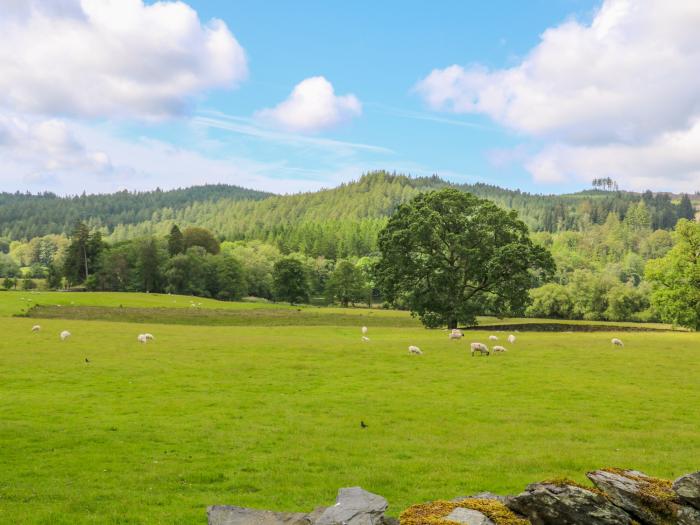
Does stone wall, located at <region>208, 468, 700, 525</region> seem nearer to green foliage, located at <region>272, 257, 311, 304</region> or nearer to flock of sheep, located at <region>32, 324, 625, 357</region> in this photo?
flock of sheep, located at <region>32, 324, 625, 357</region>

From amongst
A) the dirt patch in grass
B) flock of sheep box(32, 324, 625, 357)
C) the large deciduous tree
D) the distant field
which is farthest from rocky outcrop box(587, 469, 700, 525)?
the dirt patch in grass

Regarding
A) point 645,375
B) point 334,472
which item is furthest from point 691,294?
point 334,472

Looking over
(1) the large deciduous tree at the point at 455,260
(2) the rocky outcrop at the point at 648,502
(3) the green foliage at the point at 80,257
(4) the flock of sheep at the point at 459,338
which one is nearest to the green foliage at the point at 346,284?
(3) the green foliage at the point at 80,257

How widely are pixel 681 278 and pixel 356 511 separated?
78.0 m

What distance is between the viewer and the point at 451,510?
28.8 ft

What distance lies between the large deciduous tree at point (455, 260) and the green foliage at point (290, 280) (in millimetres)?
75332

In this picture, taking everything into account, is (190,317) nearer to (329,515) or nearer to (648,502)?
(329,515)

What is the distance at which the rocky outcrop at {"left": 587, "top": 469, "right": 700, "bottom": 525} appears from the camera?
29.0ft

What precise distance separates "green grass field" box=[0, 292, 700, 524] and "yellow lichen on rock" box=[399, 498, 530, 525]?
3.69m

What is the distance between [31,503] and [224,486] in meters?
4.66

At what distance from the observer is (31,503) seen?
12703 millimetres

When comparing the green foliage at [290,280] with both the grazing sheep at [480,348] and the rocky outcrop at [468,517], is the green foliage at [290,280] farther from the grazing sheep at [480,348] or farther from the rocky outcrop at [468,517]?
the rocky outcrop at [468,517]

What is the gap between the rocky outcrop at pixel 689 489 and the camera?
8906 millimetres

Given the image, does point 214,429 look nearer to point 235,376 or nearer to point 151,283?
point 235,376
